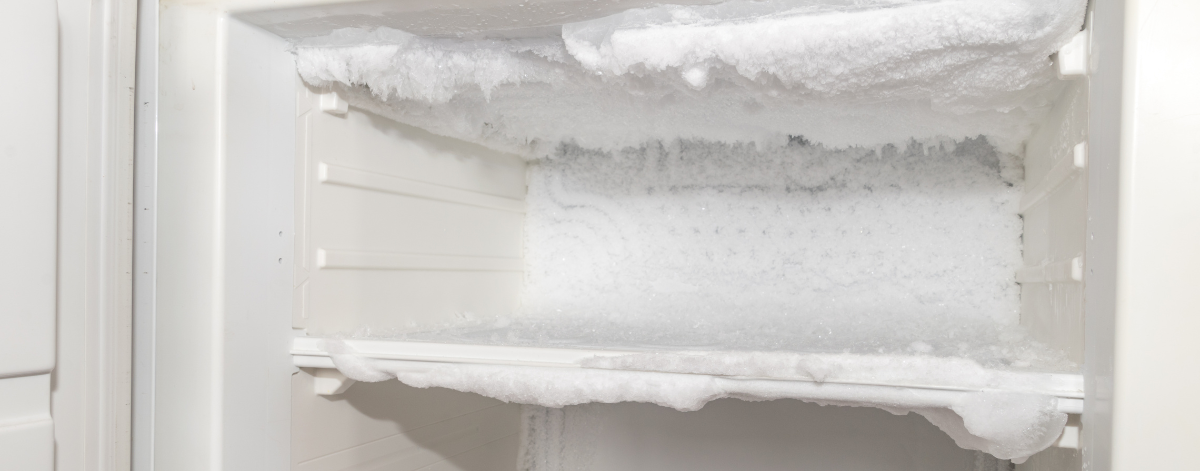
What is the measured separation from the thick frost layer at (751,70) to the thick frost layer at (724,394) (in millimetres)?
367

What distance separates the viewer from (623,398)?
87cm

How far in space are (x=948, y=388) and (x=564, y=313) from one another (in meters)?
0.88

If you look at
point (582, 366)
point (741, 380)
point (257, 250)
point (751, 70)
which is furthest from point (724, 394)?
point (257, 250)

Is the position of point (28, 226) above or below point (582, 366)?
above

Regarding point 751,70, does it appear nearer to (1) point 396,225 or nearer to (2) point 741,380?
(2) point 741,380

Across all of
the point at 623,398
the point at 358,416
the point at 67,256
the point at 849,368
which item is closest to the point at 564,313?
the point at 358,416

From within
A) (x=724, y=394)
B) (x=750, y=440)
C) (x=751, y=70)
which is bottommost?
(x=750, y=440)

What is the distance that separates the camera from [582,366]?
2.94 ft

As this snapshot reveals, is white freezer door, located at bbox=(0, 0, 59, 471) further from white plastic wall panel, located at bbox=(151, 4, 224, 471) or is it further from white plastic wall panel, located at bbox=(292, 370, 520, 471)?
white plastic wall panel, located at bbox=(292, 370, 520, 471)

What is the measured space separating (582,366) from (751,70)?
1.37 feet

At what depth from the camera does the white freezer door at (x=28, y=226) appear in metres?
0.70

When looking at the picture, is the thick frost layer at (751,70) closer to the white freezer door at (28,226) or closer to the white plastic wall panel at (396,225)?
the white plastic wall panel at (396,225)

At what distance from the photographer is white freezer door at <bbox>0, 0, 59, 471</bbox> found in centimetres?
70

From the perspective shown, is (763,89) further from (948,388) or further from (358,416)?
(358,416)
